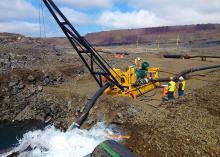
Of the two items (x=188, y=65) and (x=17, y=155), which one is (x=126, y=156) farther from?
(x=188, y=65)

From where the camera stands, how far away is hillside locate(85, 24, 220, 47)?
64688 mm

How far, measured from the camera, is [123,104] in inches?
699

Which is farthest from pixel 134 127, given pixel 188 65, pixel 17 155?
pixel 188 65

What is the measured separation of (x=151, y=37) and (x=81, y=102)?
52.6 m

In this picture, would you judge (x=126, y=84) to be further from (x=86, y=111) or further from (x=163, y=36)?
(x=163, y=36)

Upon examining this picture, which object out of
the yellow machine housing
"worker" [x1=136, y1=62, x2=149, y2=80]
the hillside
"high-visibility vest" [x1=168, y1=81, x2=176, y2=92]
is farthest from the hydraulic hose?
the hillside

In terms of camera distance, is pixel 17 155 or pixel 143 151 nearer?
pixel 143 151

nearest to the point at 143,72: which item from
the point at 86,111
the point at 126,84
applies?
the point at 126,84

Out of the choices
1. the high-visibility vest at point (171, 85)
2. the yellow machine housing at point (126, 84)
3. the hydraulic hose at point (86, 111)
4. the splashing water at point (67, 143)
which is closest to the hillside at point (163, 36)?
the yellow machine housing at point (126, 84)

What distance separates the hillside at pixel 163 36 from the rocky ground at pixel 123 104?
3192 cm

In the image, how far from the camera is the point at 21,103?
24516 millimetres

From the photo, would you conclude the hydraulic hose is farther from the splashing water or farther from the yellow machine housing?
the yellow machine housing

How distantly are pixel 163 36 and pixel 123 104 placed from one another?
182 ft

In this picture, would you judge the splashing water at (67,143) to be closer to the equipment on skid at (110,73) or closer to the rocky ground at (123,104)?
the rocky ground at (123,104)
